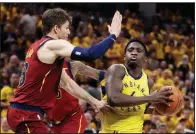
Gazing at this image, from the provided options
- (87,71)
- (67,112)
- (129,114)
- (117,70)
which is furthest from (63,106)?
(117,70)

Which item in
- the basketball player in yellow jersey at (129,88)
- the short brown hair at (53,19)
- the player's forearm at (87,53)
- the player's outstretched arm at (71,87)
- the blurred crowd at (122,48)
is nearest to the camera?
the player's forearm at (87,53)

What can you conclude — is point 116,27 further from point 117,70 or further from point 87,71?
point 87,71

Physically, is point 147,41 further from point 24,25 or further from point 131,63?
point 131,63

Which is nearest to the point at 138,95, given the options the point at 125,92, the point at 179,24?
the point at 125,92

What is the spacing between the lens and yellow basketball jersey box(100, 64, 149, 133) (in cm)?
514

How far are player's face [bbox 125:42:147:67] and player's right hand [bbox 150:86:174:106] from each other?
0.44 metres

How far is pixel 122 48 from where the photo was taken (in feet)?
44.0

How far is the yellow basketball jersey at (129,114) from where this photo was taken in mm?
5137

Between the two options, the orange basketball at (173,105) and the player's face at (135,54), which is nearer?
the orange basketball at (173,105)

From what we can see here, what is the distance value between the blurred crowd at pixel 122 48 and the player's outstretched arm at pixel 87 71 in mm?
2890

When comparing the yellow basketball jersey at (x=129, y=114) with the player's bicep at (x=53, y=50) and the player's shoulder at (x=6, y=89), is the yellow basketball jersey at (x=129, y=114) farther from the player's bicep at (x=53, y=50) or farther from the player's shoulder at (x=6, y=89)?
the player's shoulder at (x=6, y=89)

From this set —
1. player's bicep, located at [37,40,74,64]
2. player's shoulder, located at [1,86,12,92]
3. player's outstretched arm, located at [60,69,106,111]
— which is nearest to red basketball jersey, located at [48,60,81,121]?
player's outstretched arm, located at [60,69,106,111]

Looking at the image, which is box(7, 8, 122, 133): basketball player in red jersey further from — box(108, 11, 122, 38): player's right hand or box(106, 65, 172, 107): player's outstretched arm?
box(106, 65, 172, 107): player's outstretched arm

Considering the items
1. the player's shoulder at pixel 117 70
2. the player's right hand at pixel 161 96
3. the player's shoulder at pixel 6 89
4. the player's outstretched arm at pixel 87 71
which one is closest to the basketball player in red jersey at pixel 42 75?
the player's shoulder at pixel 117 70
